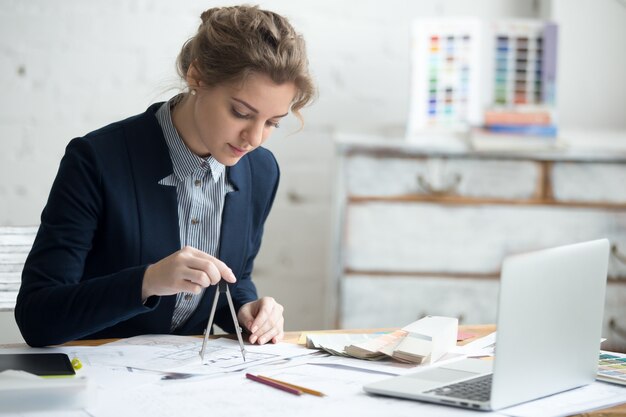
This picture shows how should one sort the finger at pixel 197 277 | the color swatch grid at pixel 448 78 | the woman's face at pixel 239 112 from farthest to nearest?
1. the color swatch grid at pixel 448 78
2. the woman's face at pixel 239 112
3. the finger at pixel 197 277

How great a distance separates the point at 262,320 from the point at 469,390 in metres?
0.43

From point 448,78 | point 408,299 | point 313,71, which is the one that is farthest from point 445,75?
point 408,299

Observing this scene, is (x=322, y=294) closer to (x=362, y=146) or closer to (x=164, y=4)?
(x=362, y=146)

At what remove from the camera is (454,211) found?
108 inches

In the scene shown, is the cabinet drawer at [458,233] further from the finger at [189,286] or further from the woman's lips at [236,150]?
the finger at [189,286]

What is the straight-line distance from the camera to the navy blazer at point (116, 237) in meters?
1.49

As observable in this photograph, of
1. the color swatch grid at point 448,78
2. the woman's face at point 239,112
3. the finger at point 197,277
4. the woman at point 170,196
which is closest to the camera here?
the finger at point 197,277

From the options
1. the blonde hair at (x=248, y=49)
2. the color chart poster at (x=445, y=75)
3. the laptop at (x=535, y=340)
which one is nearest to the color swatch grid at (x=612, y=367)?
the laptop at (x=535, y=340)

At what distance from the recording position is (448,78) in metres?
2.82

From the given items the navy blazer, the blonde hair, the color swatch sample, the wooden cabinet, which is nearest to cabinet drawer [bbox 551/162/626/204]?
the wooden cabinet

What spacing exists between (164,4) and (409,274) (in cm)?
111

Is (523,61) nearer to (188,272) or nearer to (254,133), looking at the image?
(254,133)

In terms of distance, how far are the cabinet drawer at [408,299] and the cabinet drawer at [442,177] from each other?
0.85ft

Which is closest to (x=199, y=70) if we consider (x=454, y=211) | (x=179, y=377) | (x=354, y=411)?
(x=179, y=377)
